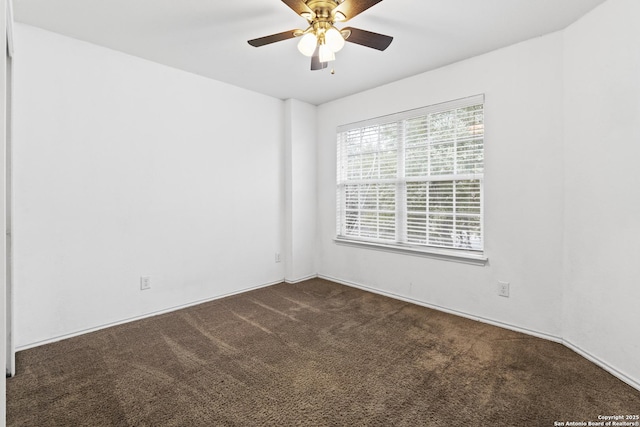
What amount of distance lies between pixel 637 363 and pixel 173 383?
2.94 metres

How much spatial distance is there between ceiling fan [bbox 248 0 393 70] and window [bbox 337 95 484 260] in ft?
4.71

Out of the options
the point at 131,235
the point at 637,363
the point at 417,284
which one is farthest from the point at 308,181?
the point at 637,363

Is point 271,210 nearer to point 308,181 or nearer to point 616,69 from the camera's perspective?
point 308,181

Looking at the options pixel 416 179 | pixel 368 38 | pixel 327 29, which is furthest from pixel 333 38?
pixel 416 179

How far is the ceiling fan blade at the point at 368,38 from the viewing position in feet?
6.67

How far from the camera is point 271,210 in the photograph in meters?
4.28

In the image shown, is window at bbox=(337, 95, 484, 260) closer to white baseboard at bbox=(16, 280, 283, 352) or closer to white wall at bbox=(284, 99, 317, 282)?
white wall at bbox=(284, 99, 317, 282)

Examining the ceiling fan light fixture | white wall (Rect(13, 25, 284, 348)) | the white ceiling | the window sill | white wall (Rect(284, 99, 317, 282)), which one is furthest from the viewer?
white wall (Rect(284, 99, 317, 282))

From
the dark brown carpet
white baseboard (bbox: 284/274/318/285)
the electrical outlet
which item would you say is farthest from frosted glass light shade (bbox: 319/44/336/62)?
white baseboard (bbox: 284/274/318/285)

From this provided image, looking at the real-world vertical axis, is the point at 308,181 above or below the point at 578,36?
below

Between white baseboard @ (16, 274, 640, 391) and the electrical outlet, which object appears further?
the electrical outlet

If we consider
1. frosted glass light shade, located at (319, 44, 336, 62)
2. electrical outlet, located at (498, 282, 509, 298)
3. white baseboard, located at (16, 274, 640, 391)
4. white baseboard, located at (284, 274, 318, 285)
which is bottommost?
white baseboard, located at (16, 274, 640, 391)

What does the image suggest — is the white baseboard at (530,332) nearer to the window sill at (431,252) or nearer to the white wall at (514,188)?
the white wall at (514,188)

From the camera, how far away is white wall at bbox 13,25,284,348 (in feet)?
8.34
